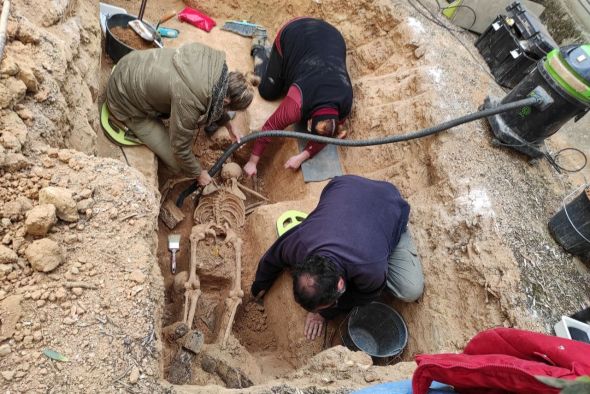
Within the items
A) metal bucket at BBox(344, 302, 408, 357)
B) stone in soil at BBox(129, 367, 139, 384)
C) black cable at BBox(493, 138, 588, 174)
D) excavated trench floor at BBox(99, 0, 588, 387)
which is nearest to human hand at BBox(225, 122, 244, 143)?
excavated trench floor at BBox(99, 0, 588, 387)

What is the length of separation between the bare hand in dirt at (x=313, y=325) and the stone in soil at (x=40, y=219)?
195cm

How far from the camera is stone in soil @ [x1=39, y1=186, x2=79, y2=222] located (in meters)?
2.01

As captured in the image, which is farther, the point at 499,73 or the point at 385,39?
the point at 385,39

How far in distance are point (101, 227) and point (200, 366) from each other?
3.60ft

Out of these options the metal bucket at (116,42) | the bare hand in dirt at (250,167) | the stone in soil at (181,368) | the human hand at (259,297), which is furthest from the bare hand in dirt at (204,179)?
the stone in soil at (181,368)

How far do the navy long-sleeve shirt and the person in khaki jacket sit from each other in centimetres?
111

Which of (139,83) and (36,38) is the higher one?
(36,38)

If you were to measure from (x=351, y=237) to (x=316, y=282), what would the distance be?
17.5 inches

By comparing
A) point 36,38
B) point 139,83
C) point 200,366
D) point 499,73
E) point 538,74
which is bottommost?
point 200,366

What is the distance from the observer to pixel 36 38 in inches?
97.4

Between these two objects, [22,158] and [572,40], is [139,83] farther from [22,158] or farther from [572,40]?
[572,40]

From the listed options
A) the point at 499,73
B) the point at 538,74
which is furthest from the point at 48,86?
the point at 499,73

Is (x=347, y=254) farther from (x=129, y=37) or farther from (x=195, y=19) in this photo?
(x=195, y=19)

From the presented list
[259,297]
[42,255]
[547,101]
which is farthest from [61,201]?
[547,101]
